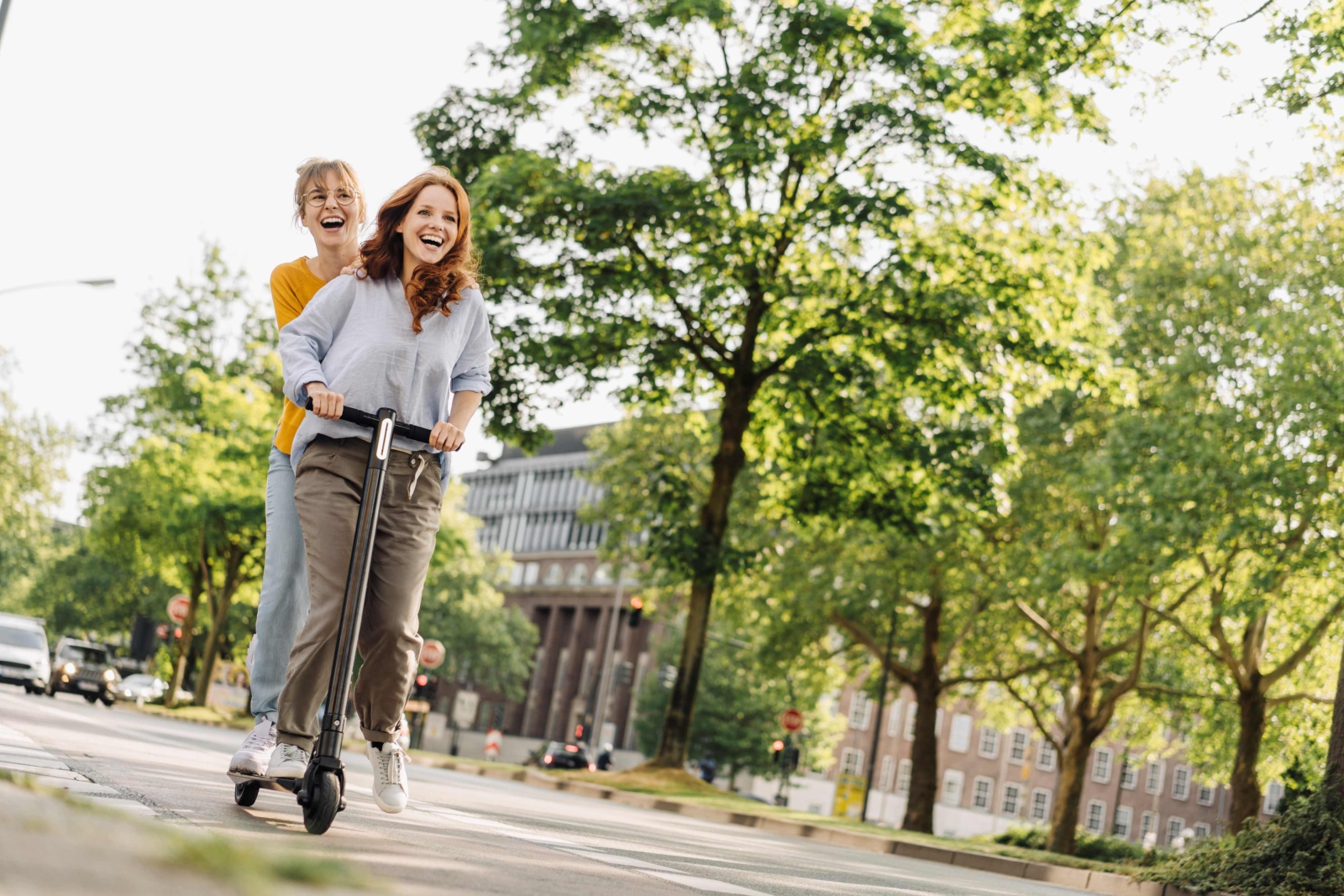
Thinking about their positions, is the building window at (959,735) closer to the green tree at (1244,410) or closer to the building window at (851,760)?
the building window at (851,760)

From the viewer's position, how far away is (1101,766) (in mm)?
80750

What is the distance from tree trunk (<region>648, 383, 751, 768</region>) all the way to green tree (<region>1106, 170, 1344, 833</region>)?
8324 mm

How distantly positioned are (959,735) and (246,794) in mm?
80869

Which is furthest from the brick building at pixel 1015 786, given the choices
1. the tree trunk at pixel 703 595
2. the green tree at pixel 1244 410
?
the tree trunk at pixel 703 595

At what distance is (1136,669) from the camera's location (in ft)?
104

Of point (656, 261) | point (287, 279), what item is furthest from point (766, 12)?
point (287, 279)

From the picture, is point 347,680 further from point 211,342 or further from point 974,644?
point 211,342

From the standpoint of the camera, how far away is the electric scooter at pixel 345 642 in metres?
4.44

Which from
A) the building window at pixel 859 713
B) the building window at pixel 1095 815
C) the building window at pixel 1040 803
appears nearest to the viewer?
the building window at pixel 1040 803

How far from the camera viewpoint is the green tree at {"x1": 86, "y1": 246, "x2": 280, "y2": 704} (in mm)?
37625

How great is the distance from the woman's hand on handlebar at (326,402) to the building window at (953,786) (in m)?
80.7

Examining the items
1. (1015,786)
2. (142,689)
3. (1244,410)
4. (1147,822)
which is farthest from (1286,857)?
(1147,822)

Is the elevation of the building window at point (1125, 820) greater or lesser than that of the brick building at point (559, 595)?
lesser

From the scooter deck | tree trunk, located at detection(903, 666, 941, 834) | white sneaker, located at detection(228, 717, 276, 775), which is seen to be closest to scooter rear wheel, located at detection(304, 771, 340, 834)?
the scooter deck
